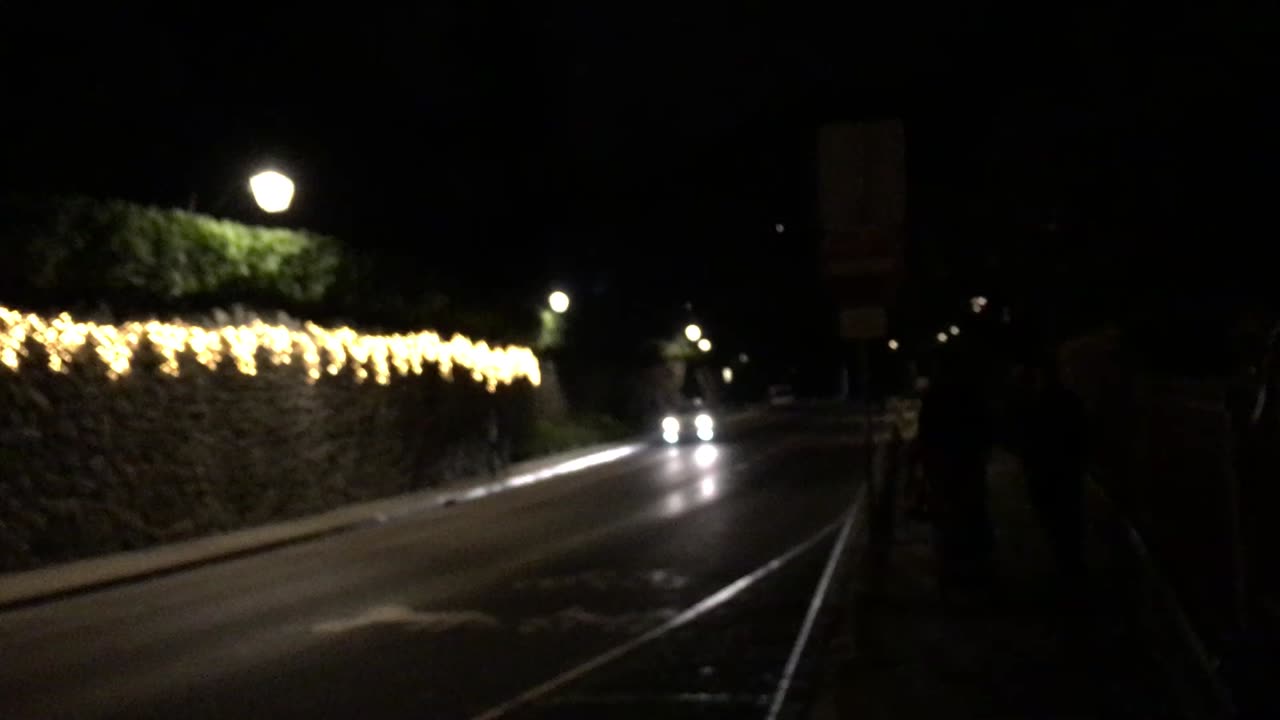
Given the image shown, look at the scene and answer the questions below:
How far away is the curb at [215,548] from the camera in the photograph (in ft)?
57.8

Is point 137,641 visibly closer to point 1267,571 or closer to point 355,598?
point 355,598

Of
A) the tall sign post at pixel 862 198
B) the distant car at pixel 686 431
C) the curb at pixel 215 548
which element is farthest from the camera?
the distant car at pixel 686 431

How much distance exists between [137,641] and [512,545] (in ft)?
25.0

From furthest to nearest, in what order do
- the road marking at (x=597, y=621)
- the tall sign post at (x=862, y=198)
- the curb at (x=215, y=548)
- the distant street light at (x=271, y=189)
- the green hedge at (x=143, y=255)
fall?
1. the distant street light at (x=271, y=189)
2. the green hedge at (x=143, y=255)
3. the curb at (x=215, y=548)
4. the road marking at (x=597, y=621)
5. the tall sign post at (x=862, y=198)

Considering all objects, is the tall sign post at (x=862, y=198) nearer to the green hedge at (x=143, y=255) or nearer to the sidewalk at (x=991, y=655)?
the sidewalk at (x=991, y=655)

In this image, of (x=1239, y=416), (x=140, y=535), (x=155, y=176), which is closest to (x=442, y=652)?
(x=1239, y=416)

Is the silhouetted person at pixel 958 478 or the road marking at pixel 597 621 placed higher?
the silhouetted person at pixel 958 478

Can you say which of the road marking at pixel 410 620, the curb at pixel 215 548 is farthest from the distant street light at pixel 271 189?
the road marking at pixel 410 620

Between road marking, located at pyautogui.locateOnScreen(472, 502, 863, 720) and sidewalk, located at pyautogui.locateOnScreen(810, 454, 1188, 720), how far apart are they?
1573 mm

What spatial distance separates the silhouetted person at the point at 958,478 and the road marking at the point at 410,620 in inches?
159

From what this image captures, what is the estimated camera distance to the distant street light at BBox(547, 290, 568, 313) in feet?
153

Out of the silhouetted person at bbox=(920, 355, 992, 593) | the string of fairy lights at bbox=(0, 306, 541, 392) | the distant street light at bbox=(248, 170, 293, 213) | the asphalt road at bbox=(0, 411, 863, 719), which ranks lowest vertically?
the asphalt road at bbox=(0, 411, 863, 719)

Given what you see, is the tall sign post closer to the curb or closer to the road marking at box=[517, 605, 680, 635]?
the road marking at box=[517, 605, 680, 635]

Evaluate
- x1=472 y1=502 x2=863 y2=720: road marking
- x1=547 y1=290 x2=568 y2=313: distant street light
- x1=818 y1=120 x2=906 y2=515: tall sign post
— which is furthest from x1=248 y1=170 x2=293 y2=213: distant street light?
x1=547 y1=290 x2=568 y2=313: distant street light
